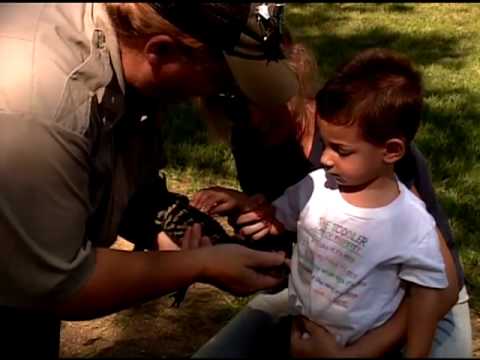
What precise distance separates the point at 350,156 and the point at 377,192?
0.10m

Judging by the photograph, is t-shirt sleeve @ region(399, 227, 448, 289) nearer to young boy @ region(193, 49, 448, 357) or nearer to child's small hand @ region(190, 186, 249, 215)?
young boy @ region(193, 49, 448, 357)

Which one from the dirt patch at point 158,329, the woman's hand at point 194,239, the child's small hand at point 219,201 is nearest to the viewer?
the woman's hand at point 194,239

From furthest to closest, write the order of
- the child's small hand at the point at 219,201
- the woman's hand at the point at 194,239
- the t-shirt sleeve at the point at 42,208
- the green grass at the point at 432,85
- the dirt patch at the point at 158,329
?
the green grass at the point at 432,85
the dirt patch at the point at 158,329
the child's small hand at the point at 219,201
the woman's hand at the point at 194,239
the t-shirt sleeve at the point at 42,208

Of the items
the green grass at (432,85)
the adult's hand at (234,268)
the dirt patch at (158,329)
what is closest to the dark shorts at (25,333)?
the adult's hand at (234,268)

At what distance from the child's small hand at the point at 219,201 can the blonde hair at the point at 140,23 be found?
476 millimetres

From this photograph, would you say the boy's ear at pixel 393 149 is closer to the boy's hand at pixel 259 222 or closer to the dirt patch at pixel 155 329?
the boy's hand at pixel 259 222

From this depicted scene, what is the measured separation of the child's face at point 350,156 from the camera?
2170 millimetres

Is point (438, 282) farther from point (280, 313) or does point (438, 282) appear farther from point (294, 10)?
point (294, 10)

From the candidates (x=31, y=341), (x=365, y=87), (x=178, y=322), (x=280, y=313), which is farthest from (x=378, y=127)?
(x=178, y=322)

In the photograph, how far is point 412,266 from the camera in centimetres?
213

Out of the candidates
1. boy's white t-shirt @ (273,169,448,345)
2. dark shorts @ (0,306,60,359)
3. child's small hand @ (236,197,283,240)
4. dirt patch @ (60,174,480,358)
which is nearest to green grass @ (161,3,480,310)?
dirt patch @ (60,174,480,358)

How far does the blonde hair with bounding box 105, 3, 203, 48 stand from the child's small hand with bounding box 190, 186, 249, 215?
0.48 metres

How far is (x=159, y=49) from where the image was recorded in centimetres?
217

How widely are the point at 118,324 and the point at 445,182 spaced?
1.53 metres
